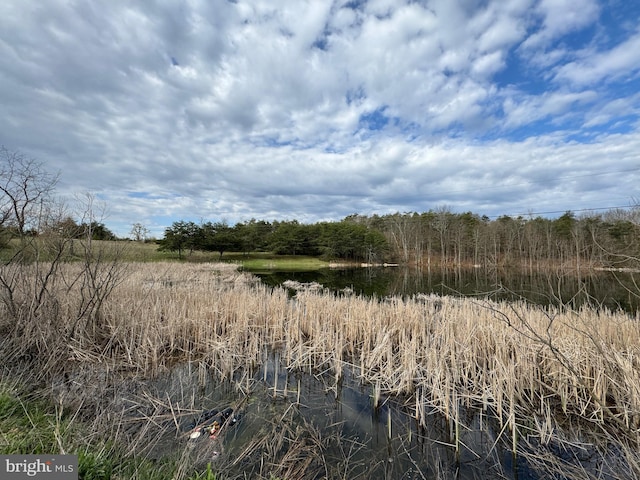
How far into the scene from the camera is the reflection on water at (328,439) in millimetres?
3031

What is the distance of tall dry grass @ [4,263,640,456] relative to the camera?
3.89 metres

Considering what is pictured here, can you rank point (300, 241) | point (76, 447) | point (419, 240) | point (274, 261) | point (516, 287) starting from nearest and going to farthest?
point (76, 447) → point (516, 287) → point (274, 261) → point (419, 240) → point (300, 241)

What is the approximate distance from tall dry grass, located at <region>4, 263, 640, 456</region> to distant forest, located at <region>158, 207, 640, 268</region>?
3793 cm

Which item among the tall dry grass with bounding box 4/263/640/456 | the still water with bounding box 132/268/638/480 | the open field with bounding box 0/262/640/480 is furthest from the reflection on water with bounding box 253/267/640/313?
the still water with bounding box 132/268/638/480

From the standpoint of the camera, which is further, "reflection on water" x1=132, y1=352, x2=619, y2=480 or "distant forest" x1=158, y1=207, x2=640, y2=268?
"distant forest" x1=158, y1=207, x2=640, y2=268

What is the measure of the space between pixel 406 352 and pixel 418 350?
0.95 metres

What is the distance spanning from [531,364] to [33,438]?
613 cm

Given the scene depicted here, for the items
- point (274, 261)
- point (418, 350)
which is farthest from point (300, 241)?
point (418, 350)

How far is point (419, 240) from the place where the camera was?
52.2 m

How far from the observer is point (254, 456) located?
3.14 metres

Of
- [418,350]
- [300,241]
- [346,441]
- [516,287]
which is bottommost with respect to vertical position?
[516,287]

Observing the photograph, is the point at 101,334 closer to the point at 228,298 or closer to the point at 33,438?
the point at 228,298

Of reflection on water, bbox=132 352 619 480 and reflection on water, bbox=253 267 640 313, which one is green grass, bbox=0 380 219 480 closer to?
reflection on water, bbox=132 352 619 480

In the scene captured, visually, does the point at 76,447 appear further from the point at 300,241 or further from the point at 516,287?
the point at 300,241
